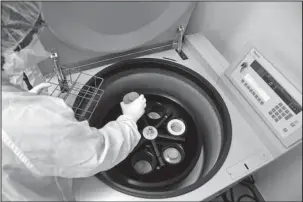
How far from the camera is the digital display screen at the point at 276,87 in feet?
2.97

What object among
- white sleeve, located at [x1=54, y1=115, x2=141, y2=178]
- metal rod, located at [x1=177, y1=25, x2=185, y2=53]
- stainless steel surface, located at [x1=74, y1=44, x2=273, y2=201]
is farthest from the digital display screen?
white sleeve, located at [x1=54, y1=115, x2=141, y2=178]

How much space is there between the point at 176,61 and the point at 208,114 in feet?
1.15

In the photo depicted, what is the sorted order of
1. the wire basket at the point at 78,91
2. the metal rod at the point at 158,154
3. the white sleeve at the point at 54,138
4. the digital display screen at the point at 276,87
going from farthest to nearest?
the metal rod at the point at 158,154 → the wire basket at the point at 78,91 → the digital display screen at the point at 276,87 → the white sleeve at the point at 54,138

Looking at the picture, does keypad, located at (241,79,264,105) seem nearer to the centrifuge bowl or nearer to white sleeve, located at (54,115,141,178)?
the centrifuge bowl

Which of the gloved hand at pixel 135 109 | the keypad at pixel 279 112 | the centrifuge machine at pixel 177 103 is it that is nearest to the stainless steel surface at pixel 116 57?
the centrifuge machine at pixel 177 103

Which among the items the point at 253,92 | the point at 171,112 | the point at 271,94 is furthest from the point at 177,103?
the point at 271,94

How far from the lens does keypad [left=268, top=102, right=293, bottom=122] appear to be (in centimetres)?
95

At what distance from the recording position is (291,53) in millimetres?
806

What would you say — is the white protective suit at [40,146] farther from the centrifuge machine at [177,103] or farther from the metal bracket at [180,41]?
the metal bracket at [180,41]

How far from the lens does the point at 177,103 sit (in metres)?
1.61

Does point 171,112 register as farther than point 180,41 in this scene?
Yes

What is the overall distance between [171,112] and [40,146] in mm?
883

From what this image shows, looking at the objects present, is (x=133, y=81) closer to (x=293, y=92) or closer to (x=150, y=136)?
(x=150, y=136)

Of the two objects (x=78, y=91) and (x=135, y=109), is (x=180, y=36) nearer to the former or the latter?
(x=135, y=109)
